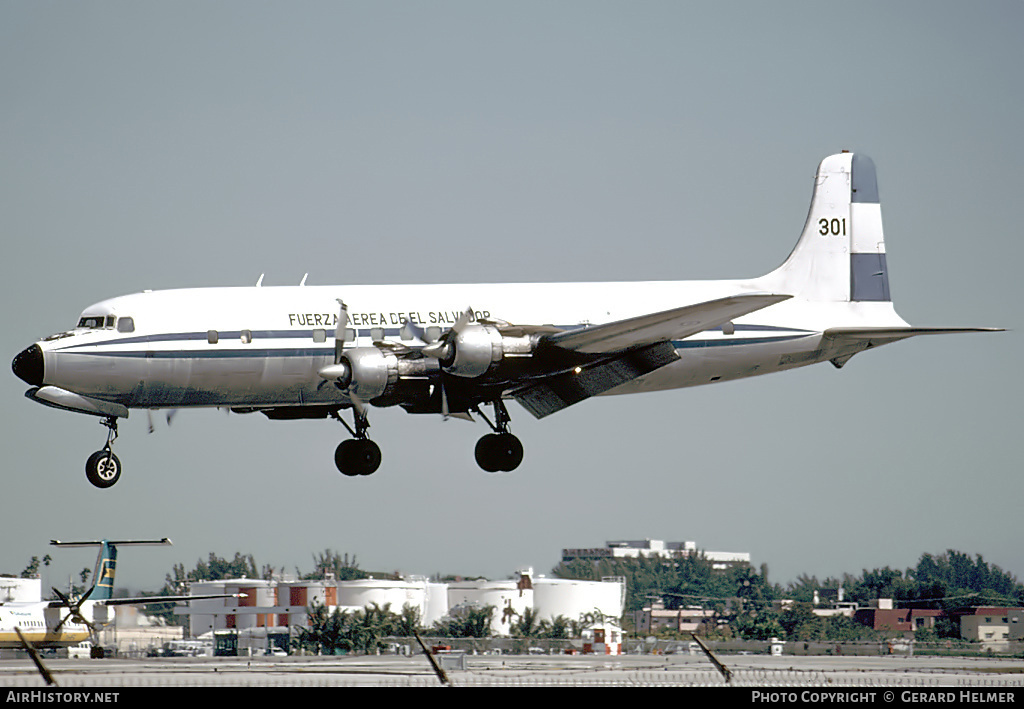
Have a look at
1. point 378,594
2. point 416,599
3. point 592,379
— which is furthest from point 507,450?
point 416,599

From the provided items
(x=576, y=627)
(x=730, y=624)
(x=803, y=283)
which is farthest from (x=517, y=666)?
(x=730, y=624)

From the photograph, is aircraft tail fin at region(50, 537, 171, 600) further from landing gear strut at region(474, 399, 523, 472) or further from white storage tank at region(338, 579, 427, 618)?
landing gear strut at region(474, 399, 523, 472)

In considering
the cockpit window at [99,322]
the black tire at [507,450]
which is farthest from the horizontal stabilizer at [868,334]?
the cockpit window at [99,322]

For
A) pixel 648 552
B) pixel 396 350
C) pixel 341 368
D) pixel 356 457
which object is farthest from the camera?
pixel 648 552

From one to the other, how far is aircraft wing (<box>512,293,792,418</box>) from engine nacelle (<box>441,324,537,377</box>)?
1657 millimetres

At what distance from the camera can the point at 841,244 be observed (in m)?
40.4

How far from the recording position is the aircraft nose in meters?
30.9

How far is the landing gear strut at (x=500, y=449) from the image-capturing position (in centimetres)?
3478

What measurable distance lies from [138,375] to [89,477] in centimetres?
283

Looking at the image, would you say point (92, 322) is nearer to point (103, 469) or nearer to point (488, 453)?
point (103, 469)

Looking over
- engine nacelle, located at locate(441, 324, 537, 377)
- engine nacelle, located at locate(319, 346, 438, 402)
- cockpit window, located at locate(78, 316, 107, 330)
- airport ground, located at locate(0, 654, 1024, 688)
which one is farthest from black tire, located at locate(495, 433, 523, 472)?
cockpit window, located at locate(78, 316, 107, 330)

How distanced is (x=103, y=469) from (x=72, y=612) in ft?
96.6

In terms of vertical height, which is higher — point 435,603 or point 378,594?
point 378,594
